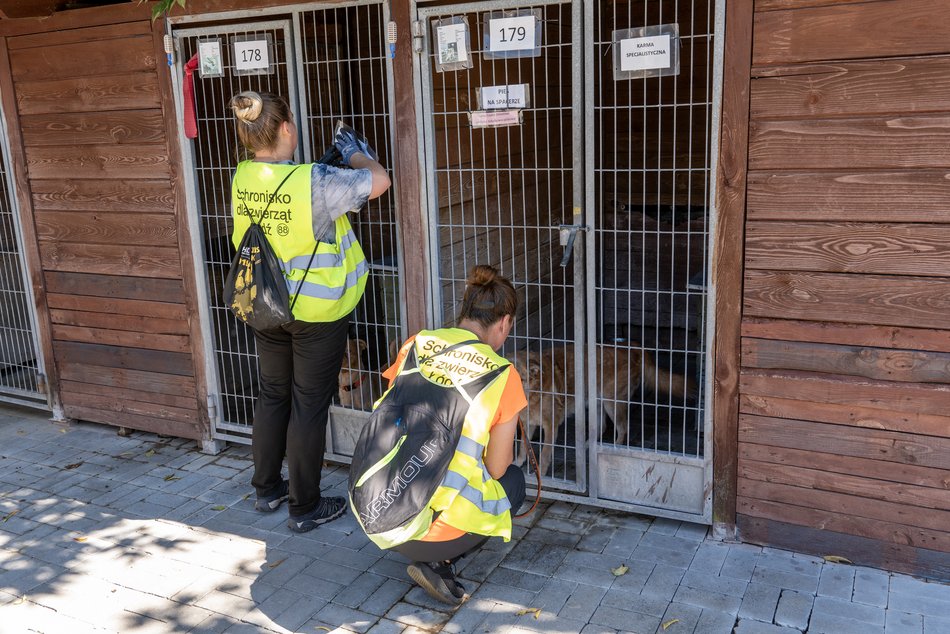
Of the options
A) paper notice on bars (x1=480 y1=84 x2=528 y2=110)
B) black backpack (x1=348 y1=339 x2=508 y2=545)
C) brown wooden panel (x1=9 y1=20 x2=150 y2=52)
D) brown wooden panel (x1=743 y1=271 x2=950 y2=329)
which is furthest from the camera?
brown wooden panel (x1=9 y1=20 x2=150 y2=52)

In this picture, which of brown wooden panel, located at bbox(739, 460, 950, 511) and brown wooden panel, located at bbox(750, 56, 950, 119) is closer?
brown wooden panel, located at bbox(750, 56, 950, 119)

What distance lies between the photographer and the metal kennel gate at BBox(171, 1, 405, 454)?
427 centimetres

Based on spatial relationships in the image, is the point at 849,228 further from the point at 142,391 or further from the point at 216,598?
the point at 142,391

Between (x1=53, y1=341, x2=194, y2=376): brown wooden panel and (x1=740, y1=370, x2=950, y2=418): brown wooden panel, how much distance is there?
334 cm

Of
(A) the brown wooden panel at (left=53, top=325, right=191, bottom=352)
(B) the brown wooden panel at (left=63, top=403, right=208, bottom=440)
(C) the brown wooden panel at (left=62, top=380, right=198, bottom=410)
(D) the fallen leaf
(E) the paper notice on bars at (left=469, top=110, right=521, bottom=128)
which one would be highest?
(E) the paper notice on bars at (left=469, top=110, right=521, bottom=128)

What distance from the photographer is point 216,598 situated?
3441mm

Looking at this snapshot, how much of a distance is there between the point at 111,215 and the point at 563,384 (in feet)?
9.79

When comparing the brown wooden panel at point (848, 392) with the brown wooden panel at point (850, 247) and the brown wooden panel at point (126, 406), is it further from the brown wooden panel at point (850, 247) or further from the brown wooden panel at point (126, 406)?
the brown wooden panel at point (126, 406)

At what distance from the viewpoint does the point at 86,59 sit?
15.9 ft

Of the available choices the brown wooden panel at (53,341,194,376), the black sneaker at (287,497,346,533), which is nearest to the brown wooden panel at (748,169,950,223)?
the black sneaker at (287,497,346,533)

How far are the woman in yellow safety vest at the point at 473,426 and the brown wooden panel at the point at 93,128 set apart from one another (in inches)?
99.6

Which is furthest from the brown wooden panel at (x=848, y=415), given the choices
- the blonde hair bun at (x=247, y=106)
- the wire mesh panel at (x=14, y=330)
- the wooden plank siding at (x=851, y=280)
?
the wire mesh panel at (x=14, y=330)

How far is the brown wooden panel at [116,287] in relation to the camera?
495 centimetres

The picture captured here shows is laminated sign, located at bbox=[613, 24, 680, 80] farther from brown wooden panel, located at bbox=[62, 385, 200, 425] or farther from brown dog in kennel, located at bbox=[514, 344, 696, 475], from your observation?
brown wooden panel, located at bbox=[62, 385, 200, 425]
